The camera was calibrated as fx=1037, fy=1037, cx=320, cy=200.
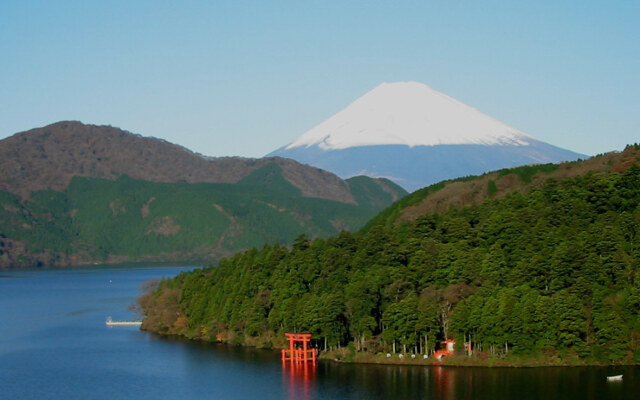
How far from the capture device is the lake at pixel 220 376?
4953 centimetres

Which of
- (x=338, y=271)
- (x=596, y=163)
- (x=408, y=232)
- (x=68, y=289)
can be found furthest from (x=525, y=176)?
(x=68, y=289)

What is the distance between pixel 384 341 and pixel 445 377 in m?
6.53

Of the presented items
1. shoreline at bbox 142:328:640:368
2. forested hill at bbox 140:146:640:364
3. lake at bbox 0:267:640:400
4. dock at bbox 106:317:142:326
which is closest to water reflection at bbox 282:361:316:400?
lake at bbox 0:267:640:400

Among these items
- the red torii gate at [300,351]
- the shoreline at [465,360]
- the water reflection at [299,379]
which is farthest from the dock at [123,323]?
the shoreline at [465,360]

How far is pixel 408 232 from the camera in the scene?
70625mm

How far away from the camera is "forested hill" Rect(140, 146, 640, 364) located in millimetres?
54125

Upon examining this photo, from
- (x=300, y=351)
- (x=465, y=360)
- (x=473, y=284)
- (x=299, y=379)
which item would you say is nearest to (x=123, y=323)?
(x=300, y=351)

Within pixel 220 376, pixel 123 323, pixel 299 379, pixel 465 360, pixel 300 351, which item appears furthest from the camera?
pixel 123 323

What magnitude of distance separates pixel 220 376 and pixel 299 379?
490 centimetres

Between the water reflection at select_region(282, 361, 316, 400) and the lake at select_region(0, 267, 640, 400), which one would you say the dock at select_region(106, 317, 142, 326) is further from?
the water reflection at select_region(282, 361, 316, 400)

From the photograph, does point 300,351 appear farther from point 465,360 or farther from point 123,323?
Answer: point 123,323

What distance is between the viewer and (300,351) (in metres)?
59.4

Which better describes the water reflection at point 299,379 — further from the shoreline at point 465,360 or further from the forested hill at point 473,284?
the forested hill at point 473,284

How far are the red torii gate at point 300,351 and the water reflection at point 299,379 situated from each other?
597 mm
